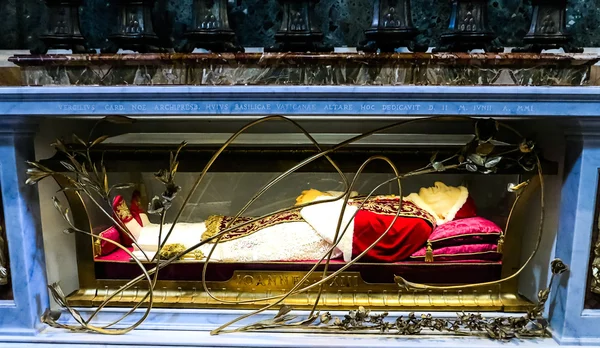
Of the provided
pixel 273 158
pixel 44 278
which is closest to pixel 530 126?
pixel 273 158

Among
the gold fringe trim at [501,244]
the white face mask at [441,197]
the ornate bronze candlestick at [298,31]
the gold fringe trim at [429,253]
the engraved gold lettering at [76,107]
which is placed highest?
the ornate bronze candlestick at [298,31]

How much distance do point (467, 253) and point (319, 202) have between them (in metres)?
0.40

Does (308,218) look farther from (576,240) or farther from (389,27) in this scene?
(576,240)

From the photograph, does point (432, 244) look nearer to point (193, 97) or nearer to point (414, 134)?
point (414, 134)

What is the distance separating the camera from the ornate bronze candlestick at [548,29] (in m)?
1.04

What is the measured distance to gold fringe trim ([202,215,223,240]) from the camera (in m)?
1.14

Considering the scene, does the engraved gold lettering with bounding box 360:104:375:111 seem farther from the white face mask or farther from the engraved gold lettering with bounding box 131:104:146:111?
the engraved gold lettering with bounding box 131:104:146:111

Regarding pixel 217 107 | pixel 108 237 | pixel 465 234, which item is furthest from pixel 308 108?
pixel 108 237

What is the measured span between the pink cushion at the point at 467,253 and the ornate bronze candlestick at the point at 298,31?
57cm

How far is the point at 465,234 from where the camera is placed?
3.56 feet

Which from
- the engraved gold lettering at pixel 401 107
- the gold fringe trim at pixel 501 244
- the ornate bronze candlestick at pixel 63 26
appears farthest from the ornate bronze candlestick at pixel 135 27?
the gold fringe trim at pixel 501 244

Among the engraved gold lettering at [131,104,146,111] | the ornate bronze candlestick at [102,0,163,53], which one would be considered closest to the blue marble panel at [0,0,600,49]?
the ornate bronze candlestick at [102,0,163,53]

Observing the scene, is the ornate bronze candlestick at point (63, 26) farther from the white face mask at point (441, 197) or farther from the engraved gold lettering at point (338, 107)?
the white face mask at point (441, 197)

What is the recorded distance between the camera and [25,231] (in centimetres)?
103
